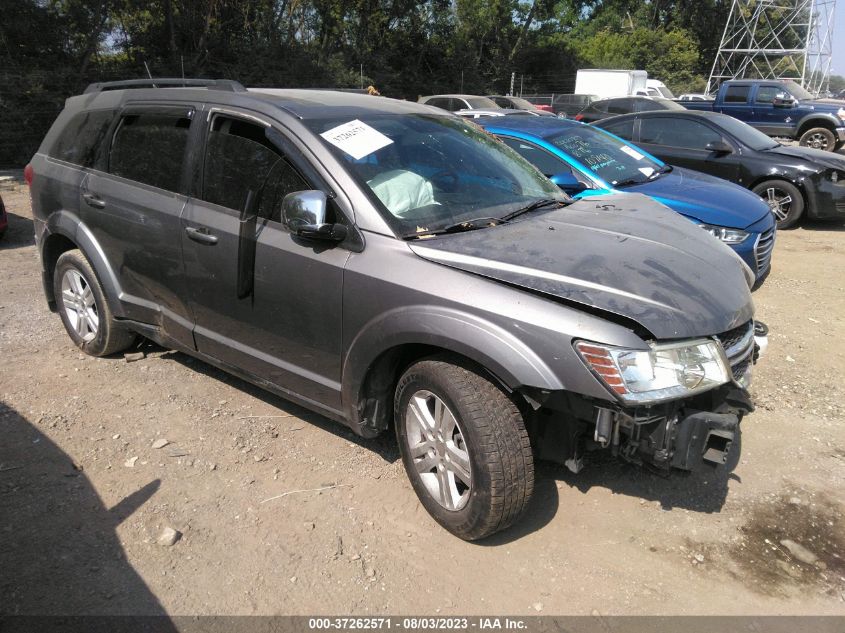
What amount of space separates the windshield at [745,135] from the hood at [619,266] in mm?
6518

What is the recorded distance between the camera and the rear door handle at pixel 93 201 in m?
4.24

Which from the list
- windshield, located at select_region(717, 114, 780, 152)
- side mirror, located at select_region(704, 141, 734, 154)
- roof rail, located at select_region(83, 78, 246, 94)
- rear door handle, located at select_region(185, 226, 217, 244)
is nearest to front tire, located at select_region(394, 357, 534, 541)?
rear door handle, located at select_region(185, 226, 217, 244)

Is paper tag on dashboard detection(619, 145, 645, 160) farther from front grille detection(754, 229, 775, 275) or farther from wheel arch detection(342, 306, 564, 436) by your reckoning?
wheel arch detection(342, 306, 564, 436)

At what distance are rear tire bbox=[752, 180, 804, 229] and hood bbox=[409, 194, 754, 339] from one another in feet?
20.8

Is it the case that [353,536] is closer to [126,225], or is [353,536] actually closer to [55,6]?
[126,225]

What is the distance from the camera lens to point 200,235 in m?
3.61

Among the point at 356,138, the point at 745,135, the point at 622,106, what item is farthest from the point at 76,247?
the point at 622,106

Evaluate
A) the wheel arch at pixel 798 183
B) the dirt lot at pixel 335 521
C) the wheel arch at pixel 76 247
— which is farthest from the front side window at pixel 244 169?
the wheel arch at pixel 798 183

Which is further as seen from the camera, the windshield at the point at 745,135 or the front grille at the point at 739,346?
the windshield at the point at 745,135

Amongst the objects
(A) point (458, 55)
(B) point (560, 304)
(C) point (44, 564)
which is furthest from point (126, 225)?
(A) point (458, 55)

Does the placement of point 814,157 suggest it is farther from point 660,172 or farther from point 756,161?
point 660,172

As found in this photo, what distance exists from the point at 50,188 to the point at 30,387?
4.57 feet

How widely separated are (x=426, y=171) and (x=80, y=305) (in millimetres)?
2866

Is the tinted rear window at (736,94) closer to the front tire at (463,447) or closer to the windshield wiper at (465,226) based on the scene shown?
the windshield wiper at (465,226)
